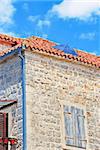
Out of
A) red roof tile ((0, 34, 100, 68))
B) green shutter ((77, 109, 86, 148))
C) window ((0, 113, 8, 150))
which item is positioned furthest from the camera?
green shutter ((77, 109, 86, 148))

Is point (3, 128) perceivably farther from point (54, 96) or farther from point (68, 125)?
point (68, 125)

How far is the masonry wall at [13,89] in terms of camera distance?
13453mm

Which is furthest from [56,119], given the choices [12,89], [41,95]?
[12,89]

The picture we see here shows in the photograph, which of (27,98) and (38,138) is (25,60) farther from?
(38,138)

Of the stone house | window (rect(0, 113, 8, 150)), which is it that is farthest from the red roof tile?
window (rect(0, 113, 8, 150))

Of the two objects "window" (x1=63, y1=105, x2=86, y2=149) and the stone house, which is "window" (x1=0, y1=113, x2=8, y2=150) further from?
"window" (x1=63, y1=105, x2=86, y2=149)

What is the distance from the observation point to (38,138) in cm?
1332

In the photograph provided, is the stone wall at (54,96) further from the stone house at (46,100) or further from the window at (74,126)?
the window at (74,126)

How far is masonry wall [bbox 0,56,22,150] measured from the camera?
13453 mm

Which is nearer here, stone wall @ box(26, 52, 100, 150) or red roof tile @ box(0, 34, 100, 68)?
stone wall @ box(26, 52, 100, 150)

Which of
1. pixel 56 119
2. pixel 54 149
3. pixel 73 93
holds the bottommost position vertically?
pixel 54 149

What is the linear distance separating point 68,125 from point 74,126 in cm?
27

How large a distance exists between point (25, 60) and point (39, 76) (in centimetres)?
74

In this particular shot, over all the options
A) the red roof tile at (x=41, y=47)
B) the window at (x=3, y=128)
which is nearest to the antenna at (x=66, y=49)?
the red roof tile at (x=41, y=47)
